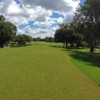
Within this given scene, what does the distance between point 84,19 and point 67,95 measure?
58.2 m

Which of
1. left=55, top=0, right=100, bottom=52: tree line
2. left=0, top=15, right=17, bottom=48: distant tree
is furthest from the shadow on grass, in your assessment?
left=0, top=15, right=17, bottom=48: distant tree

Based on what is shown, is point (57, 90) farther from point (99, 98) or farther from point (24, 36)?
point (24, 36)

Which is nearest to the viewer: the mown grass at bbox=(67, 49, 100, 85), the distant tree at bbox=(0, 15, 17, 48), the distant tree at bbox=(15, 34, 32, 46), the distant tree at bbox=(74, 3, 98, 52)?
the mown grass at bbox=(67, 49, 100, 85)

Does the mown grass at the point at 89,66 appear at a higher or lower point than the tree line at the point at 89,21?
lower

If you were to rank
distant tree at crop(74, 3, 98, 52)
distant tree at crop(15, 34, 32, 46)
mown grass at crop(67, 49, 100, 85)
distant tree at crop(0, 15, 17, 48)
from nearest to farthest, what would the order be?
1. mown grass at crop(67, 49, 100, 85)
2. distant tree at crop(74, 3, 98, 52)
3. distant tree at crop(0, 15, 17, 48)
4. distant tree at crop(15, 34, 32, 46)

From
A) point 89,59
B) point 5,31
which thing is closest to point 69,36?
point 5,31

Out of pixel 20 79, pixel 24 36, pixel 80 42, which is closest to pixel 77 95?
pixel 20 79

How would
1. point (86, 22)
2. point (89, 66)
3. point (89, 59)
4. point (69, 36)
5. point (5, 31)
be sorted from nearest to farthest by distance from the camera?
point (89, 66) < point (89, 59) < point (86, 22) < point (5, 31) < point (69, 36)

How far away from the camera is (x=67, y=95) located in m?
13.7

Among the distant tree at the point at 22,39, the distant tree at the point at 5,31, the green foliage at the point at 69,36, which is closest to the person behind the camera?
the distant tree at the point at 5,31

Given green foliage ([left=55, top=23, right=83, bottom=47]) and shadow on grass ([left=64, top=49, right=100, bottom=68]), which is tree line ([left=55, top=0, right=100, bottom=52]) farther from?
green foliage ([left=55, top=23, right=83, bottom=47])

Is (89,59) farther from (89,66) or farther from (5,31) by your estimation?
(5,31)

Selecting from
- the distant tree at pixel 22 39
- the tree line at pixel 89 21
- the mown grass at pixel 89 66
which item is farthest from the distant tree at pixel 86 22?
the distant tree at pixel 22 39

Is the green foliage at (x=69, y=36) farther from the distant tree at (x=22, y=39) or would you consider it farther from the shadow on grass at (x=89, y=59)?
the shadow on grass at (x=89, y=59)
